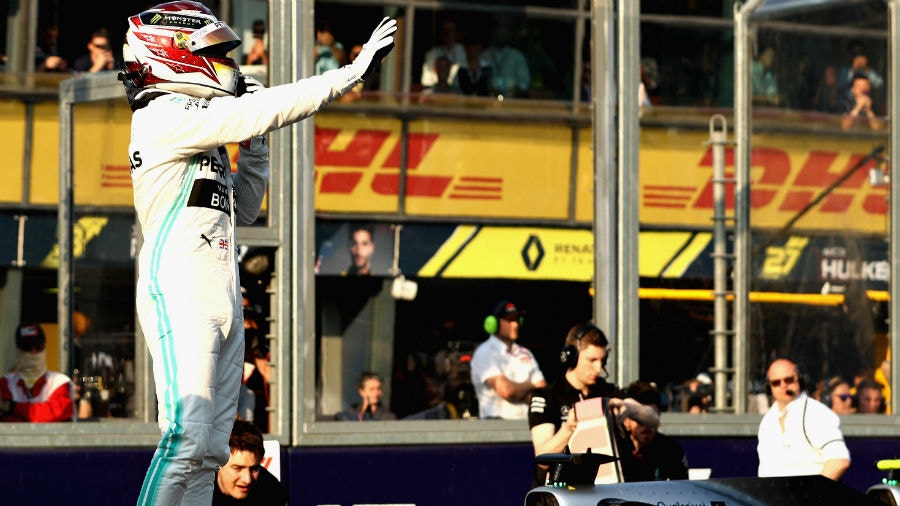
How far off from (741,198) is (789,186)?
0.39 m

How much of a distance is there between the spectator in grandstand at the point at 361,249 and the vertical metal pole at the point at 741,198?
8.18 ft

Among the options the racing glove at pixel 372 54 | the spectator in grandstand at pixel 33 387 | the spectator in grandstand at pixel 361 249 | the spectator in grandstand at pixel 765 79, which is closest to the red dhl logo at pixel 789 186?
the spectator in grandstand at pixel 765 79

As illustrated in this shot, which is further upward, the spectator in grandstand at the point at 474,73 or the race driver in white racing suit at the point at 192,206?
the spectator in grandstand at the point at 474,73

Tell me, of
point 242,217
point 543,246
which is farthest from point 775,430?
point 242,217

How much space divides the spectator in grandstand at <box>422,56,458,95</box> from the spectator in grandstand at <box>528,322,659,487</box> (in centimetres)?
224

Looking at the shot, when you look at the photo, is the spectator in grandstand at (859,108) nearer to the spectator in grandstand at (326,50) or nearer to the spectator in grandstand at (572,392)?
the spectator in grandstand at (326,50)

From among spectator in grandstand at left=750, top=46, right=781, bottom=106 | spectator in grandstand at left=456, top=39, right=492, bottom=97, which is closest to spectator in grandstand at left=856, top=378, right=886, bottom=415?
spectator in grandstand at left=750, top=46, right=781, bottom=106

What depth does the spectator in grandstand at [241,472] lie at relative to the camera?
277 inches

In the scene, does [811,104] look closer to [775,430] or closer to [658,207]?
[658,207]

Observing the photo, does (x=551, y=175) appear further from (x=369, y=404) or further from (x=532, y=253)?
(x=369, y=404)

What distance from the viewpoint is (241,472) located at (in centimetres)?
703

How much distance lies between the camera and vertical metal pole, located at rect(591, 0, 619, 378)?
10.0m

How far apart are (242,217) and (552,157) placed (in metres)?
4.22

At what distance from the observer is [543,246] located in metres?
9.79
